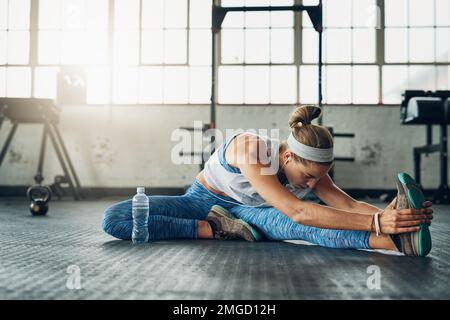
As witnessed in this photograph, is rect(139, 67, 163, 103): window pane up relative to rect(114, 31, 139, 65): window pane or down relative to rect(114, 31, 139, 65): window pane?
down

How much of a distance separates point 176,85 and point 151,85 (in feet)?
1.10

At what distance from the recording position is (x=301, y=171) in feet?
5.90

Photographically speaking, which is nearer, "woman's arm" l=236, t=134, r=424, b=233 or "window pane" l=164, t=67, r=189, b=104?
"woman's arm" l=236, t=134, r=424, b=233

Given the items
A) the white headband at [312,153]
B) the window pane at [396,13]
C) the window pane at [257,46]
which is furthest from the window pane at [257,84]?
the white headband at [312,153]

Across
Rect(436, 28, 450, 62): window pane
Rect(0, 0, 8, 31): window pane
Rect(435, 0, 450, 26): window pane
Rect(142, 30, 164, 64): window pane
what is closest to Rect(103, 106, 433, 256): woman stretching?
Rect(142, 30, 164, 64): window pane

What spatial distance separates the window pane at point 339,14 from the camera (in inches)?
251

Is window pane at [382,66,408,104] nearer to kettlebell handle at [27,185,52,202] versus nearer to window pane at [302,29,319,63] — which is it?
window pane at [302,29,319,63]

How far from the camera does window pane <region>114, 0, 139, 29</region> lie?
6512mm

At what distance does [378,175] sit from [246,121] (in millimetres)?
1826

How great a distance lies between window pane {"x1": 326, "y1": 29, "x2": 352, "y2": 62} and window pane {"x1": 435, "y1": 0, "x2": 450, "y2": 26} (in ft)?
3.86

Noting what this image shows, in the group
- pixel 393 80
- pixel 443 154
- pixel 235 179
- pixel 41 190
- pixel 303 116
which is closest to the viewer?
pixel 303 116

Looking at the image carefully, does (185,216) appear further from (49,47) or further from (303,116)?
→ (49,47)

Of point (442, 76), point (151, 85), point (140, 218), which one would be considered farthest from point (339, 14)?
point (140, 218)

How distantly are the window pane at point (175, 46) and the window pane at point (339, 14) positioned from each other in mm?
1903
